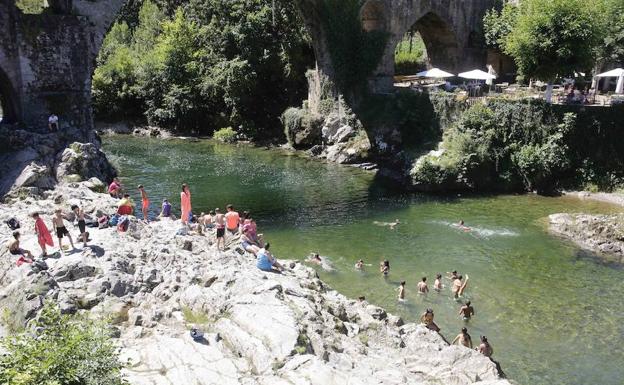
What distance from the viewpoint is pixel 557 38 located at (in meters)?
28.6

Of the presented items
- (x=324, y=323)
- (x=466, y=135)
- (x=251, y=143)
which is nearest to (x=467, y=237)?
(x=466, y=135)

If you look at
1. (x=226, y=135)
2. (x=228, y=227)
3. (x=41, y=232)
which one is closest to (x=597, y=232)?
(x=228, y=227)

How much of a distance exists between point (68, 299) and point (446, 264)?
13.1 meters

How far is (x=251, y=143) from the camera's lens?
154 ft

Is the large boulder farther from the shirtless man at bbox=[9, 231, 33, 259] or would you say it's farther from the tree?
the tree

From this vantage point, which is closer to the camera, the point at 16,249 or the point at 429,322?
the point at 16,249

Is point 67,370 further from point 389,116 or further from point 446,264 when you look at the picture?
point 389,116

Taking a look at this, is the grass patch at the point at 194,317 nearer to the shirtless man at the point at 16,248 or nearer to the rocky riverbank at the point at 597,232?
the shirtless man at the point at 16,248

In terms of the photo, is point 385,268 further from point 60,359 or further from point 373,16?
point 373,16

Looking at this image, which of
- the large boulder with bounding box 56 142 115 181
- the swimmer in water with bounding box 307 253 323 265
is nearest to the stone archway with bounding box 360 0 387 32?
the large boulder with bounding box 56 142 115 181

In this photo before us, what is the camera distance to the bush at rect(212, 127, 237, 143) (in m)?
47.1

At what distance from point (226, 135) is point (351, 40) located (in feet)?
45.2

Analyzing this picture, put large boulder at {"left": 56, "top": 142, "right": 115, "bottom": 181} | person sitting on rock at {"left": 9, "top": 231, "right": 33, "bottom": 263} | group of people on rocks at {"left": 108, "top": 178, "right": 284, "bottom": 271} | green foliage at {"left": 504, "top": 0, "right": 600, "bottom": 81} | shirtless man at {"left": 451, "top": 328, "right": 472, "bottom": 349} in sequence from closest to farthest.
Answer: shirtless man at {"left": 451, "top": 328, "right": 472, "bottom": 349} → person sitting on rock at {"left": 9, "top": 231, "right": 33, "bottom": 263} → group of people on rocks at {"left": 108, "top": 178, "right": 284, "bottom": 271} → large boulder at {"left": 56, "top": 142, "right": 115, "bottom": 181} → green foliage at {"left": 504, "top": 0, "right": 600, "bottom": 81}

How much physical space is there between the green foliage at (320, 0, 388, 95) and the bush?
12040 millimetres
